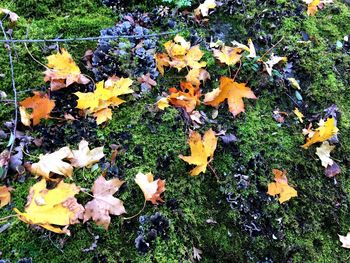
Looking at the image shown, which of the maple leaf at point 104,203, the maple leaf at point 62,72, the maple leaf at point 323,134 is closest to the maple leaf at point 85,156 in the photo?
the maple leaf at point 104,203

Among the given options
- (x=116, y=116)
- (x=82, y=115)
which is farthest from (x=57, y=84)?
(x=116, y=116)

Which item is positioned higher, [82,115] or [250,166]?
[82,115]

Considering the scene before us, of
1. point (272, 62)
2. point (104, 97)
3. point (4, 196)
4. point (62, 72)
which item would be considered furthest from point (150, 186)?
point (272, 62)

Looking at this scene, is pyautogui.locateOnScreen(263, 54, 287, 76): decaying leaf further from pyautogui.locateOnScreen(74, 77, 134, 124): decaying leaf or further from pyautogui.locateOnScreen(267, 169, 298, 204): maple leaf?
pyautogui.locateOnScreen(74, 77, 134, 124): decaying leaf

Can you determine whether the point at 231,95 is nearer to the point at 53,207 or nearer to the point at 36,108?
the point at 36,108

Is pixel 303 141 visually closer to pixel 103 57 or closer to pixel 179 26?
pixel 179 26

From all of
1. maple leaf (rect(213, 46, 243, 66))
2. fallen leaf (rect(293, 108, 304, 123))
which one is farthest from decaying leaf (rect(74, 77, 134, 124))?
fallen leaf (rect(293, 108, 304, 123))
